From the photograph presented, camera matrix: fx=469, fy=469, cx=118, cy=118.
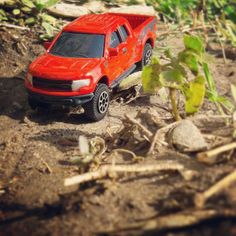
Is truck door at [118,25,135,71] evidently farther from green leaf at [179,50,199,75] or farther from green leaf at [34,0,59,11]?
Answer: green leaf at [34,0,59,11]

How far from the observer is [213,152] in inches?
231

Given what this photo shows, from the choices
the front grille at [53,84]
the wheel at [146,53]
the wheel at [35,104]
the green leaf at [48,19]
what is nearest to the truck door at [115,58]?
the front grille at [53,84]

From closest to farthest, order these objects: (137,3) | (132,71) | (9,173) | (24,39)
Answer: (9,173), (132,71), (24,39), (137,3)

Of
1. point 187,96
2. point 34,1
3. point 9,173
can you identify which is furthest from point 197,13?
point 9,173

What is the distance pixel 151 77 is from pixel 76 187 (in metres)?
2.27

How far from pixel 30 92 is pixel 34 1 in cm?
383

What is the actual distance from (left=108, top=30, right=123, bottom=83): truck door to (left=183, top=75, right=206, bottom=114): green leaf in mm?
2076

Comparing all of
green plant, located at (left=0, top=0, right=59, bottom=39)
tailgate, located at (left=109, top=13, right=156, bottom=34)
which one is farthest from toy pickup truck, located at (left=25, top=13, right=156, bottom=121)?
green plant, located at (left=0, top=0, right=59, bottom=39)

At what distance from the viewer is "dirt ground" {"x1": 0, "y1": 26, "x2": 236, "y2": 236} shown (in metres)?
5.40

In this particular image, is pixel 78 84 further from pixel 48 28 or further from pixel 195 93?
pixel 48 28

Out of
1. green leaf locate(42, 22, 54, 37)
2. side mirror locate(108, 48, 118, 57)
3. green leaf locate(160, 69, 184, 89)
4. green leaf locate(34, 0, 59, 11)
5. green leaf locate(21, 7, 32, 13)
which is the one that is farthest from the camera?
green leaf locate(21, 7, 32, 13)

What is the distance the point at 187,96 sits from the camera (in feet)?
24.3

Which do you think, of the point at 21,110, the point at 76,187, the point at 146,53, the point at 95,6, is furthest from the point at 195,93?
the point at 95,6

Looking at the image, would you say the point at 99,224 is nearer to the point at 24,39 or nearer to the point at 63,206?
the point at 63,206
